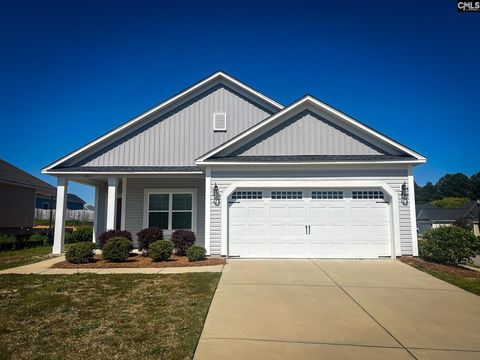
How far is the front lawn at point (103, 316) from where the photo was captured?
4527 millimetres

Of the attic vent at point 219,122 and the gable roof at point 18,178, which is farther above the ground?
the attic vent at point 219,122

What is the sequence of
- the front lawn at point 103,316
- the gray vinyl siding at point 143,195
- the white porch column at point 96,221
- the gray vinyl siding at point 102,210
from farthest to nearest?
the gray vinyl siding at point 102,210, the white porch column at point 96,221, the gray vinyl siding at point 143,195, the front lawn at point 103,316

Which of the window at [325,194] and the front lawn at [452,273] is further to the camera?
the window at [325,194]

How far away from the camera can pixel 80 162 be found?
49.3ft

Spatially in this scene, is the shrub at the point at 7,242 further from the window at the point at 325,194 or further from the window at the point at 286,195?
the window at the point at 325,194

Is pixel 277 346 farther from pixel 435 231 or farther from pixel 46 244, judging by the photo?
pixel 46 244

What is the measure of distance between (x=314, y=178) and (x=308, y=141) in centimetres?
151

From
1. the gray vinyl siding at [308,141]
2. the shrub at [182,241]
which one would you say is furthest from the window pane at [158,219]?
the gray vinyl siding at [308,141]

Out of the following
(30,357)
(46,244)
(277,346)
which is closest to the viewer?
(30,357)

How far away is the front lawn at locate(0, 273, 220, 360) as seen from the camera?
14.9 ft

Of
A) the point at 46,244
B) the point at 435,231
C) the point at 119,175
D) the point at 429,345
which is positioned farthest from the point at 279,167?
the point at 46,244

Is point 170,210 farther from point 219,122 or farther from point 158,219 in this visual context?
point 219,122

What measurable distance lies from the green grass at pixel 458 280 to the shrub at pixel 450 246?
1551 millimetres

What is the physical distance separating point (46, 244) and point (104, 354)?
1752 cm
